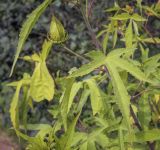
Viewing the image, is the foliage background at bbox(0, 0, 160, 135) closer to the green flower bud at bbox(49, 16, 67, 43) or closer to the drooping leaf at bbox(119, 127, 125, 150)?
the drooping leaf at bbox(119, 127, 125, 150)

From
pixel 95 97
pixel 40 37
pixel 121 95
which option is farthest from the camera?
pixel 40 37

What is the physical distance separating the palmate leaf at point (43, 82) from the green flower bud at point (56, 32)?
0.32 feet

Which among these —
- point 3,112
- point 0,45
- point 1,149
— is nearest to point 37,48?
point 0,45

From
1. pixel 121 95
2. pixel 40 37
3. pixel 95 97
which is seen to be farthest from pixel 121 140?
pixel 40 37

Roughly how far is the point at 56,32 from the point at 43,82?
14cm

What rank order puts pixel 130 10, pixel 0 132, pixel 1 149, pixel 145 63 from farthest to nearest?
pixel 0 132
pixel 1 149
pixel 130 10
pixel 145 63

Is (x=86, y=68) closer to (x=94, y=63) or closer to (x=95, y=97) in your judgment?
(x=94, y=63)

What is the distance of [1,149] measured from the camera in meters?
2.62

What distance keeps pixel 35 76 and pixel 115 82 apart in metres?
0.26

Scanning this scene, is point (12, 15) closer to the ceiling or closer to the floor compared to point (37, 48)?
closer to the ceiling

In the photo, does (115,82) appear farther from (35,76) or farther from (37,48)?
(37,48)

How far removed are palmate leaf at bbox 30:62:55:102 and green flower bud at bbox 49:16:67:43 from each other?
0.32 feet

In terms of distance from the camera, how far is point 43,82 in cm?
109

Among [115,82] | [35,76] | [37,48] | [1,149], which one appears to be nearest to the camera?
[115,82]
